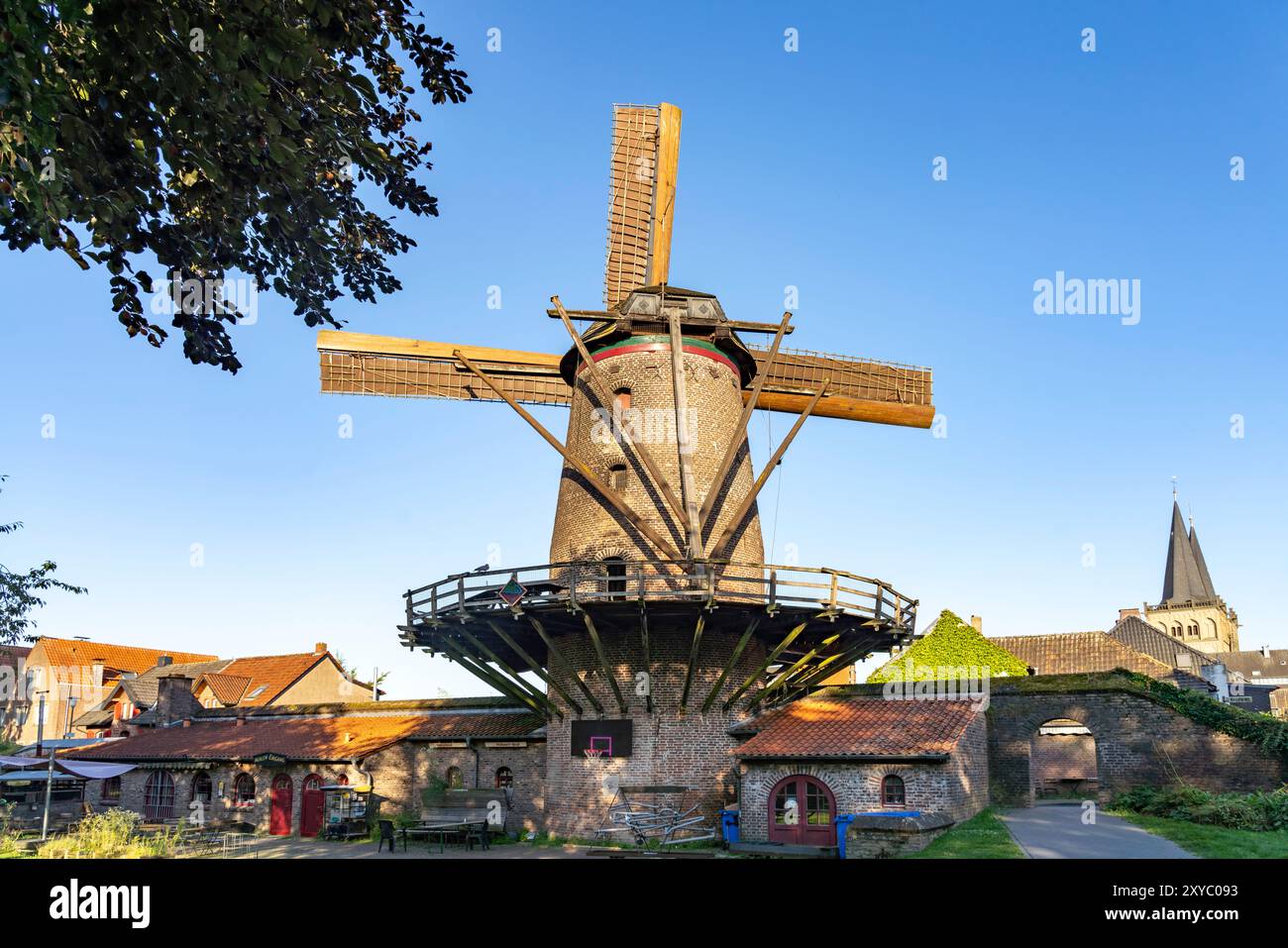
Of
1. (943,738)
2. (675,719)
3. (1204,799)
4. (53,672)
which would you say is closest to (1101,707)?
(1204,799)

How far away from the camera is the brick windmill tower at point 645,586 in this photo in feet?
56.2

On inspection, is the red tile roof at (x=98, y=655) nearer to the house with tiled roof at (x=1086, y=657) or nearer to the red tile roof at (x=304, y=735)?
the red tile roof at (x=304, y=735)

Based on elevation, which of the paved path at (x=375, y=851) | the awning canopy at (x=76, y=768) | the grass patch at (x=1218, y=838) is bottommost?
the paved path at (x=375, y=851)

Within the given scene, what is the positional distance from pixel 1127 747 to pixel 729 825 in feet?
32.9

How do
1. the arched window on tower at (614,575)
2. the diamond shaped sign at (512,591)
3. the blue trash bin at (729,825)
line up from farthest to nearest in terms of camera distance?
the arched window on tower at (614,575)
the blue trash bin at (729,825)
the diamond shaped sign at (512,591)

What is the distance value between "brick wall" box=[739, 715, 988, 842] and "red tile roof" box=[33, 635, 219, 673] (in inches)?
1740

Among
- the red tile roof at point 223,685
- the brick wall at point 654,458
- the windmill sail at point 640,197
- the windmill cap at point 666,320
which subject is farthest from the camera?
the red tile roof at point 223,685

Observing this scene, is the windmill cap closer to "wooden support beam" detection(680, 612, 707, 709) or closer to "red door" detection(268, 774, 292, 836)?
"wooden support beam" detection(680, 612, 707, 709)

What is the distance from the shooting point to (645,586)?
55.1ft

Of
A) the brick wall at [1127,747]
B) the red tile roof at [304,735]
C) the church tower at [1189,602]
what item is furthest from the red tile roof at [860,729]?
the church tower at [1189,602]

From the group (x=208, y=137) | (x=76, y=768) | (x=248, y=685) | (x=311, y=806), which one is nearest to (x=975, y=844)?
(x=208, y=137)

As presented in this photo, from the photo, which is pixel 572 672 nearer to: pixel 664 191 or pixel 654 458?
pixel 654 458
